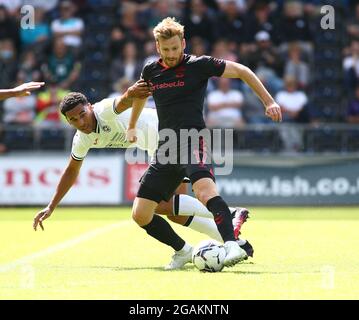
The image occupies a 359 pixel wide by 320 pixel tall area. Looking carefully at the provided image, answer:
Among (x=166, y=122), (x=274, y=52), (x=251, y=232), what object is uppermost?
(x=274, y=52)

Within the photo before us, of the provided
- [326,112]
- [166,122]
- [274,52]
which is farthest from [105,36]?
[166,122]

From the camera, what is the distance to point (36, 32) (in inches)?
790

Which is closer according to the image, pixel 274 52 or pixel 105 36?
pixel 274 52

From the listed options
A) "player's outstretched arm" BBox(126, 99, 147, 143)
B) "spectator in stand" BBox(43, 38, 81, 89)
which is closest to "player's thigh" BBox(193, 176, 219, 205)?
"player's outstretched arm" BBox(126, 99, 147, 143)

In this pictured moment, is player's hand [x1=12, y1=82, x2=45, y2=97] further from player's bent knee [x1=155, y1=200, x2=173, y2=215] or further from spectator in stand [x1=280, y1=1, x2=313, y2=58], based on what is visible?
spectator in stand [x1=280, y1=1, x2=313, y2=58]

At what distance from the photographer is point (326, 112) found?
18.1 m

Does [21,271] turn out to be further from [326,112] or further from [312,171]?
[326,112]

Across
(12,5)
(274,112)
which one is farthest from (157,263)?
(12,5)

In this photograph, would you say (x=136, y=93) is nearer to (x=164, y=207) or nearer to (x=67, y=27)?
(x=164, y=207)

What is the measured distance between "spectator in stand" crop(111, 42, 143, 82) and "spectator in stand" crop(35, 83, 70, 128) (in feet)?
3.72

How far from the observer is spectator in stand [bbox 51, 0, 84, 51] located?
64.2ft

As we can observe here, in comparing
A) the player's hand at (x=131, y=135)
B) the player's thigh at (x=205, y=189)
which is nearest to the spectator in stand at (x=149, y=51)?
the player's hand at (x=131, y=135)

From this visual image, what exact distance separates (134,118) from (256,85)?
131 cm

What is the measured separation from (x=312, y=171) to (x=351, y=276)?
9599mm
